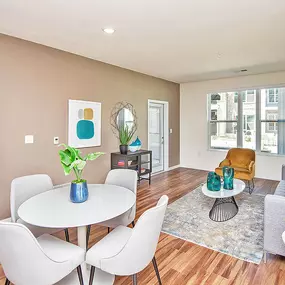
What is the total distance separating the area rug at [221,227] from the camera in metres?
2.57

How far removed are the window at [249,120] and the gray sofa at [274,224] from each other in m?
3.91

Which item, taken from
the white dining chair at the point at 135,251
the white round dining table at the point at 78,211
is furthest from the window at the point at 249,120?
the white dining chair at the point at 135,251

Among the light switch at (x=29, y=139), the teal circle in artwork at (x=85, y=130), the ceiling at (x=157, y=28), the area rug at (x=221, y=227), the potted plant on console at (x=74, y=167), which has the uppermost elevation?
the ceiling at (x=157, y=28)

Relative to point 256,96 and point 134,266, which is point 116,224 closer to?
point 134,266

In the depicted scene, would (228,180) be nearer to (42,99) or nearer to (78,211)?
(78,211)

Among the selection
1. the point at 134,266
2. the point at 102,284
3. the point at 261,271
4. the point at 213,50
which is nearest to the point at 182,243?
the point at 261,271

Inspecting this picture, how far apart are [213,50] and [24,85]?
296cm

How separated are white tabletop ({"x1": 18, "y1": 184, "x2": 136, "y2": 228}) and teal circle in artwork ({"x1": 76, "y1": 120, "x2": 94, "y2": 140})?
1.93 m

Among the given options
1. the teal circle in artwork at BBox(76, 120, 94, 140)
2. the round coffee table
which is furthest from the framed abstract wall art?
the round coffee table

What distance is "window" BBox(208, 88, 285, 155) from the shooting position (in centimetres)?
556

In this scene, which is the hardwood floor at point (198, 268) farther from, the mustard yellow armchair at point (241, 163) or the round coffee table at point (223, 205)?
the mustard yellow armchair at point (241, 163)

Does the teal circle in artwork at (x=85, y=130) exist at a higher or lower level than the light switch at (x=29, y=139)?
higher

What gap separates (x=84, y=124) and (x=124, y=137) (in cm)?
101

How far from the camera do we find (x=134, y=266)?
62.9 inches
